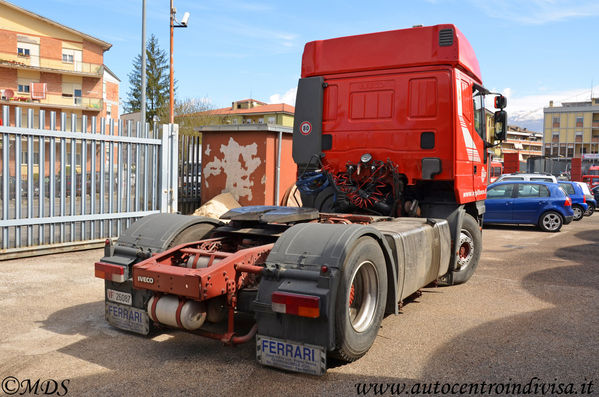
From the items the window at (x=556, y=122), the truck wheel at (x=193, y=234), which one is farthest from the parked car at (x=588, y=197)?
the window at (x=556, y=122)

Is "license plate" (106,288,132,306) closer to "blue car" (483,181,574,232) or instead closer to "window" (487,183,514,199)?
"blue car" (483,181,574,232)

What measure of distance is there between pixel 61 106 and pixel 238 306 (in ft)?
175

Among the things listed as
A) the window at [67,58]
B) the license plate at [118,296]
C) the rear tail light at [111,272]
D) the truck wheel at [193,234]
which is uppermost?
the window at [67,58]

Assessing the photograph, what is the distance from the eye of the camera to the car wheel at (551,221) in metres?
14.8

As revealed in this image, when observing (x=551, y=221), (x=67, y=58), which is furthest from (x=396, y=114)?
(x=67, y=58)

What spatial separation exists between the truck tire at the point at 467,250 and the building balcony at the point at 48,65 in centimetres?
5172

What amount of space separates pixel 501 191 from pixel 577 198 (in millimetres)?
4549

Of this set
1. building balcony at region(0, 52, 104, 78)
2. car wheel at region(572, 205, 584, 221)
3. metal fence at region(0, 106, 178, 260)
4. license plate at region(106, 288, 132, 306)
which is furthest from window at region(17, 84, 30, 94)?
license plate at region(106, 288, 132, 306)

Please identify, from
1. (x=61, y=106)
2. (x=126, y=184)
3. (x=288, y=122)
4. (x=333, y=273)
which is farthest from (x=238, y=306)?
(x=288, y=122)

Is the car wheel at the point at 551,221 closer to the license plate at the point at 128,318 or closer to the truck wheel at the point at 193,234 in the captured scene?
the truck wheel at the point at 193,234

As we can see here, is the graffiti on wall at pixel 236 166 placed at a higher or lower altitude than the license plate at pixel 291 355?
higher

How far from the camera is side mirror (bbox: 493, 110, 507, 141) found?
7.23 meters

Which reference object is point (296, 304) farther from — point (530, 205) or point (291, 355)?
point (530, 205)

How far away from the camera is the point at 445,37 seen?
20.2 ft
